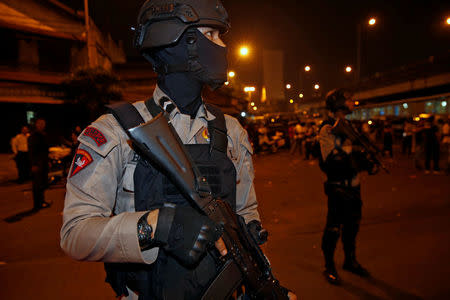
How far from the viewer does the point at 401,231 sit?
455 cm

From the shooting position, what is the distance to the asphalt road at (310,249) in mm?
3098

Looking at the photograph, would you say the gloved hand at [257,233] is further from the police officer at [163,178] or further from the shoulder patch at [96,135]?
the shoulder patch at [96,135]

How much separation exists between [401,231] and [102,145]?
A: 4728 millimetres

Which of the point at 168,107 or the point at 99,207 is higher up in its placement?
A: the point at 168,107

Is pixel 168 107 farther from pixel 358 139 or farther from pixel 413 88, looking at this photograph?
pixel 413 88

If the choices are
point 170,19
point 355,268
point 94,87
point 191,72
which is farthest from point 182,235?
point 94,87

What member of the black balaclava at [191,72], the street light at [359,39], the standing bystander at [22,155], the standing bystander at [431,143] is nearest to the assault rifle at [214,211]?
the black balaclava at [191,72]

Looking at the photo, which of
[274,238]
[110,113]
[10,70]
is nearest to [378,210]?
[274,238]

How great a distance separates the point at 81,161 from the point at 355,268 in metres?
3.18

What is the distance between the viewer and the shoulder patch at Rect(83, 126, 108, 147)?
1171mm

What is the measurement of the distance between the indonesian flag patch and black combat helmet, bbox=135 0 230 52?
56 cm

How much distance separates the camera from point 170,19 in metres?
1.37

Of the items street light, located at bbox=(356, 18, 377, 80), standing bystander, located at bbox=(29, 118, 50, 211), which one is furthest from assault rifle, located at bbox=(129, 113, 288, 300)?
street light, located at bbox=(356, 18, 377, 80)

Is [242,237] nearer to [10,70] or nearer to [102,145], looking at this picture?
[102,145]
